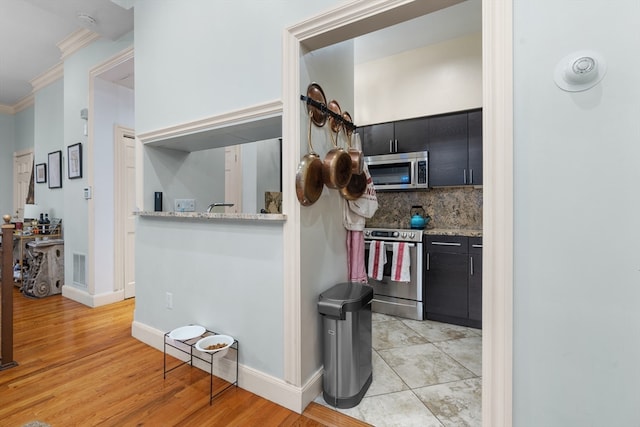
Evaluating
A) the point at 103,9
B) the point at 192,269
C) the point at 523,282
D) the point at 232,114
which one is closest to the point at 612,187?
the point at 523,282

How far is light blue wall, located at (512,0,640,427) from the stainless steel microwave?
7.18ft

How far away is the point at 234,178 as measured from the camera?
11.9 ft

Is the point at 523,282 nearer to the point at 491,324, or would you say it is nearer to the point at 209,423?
the point at 491,324

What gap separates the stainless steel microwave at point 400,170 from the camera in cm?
329

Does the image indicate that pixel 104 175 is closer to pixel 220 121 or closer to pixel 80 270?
pixel 80 270

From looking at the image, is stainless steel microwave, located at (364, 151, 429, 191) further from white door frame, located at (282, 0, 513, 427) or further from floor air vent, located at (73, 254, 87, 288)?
floor air vent, located at (73, 254, 87, 288)

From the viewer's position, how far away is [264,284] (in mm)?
1809

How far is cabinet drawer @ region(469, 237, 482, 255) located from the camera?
9.18ft

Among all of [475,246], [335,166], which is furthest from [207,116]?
[475,246]

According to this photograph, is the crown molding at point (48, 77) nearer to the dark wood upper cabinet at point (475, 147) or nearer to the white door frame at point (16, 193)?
the white door frame at point (16, 193)

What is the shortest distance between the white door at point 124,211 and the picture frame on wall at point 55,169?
125cm

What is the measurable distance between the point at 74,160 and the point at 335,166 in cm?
362

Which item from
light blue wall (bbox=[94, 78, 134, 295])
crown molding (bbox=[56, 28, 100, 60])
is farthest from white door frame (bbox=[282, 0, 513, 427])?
crown molding (bbox=[56, 28, 100, 60])

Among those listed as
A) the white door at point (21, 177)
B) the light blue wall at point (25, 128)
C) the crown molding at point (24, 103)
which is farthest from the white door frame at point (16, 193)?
the crown molding at point (24, 103)
